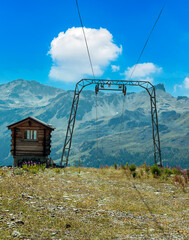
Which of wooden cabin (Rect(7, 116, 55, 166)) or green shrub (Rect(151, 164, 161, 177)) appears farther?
wooden cabin (Rect(7, 116, 55, 166))

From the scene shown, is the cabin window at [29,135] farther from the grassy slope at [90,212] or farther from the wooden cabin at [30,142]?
the grassy slope at [90,212]

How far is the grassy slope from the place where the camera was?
669 centimetres

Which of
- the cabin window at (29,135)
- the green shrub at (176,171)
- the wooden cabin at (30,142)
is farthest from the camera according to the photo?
the cabin window at (29,135)

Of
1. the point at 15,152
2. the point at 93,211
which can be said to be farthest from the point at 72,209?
the point at 15,152

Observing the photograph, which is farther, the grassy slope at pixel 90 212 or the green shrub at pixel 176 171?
the green shrub at pixel 176 171

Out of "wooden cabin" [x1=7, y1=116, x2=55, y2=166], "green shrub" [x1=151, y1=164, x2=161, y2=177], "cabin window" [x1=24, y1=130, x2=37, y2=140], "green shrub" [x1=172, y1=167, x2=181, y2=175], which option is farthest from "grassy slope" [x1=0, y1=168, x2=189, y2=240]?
"cabin window" [x1=24, y1=130, x2=37, y2=140]

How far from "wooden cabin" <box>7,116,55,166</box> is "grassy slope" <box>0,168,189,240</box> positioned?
32.4ft

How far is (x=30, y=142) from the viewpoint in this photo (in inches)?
899

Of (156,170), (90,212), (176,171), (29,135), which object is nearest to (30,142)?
(29,135)

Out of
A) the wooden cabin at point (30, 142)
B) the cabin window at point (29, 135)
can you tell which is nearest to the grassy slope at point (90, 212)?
A: the wooden cabin at point (30, 142)

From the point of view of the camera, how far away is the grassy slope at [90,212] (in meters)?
6.69

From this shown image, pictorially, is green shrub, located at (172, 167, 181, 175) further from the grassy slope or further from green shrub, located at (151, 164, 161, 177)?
the grassy slope

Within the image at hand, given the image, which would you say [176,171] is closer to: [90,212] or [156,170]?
[156,170]

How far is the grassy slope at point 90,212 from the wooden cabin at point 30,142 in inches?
388
